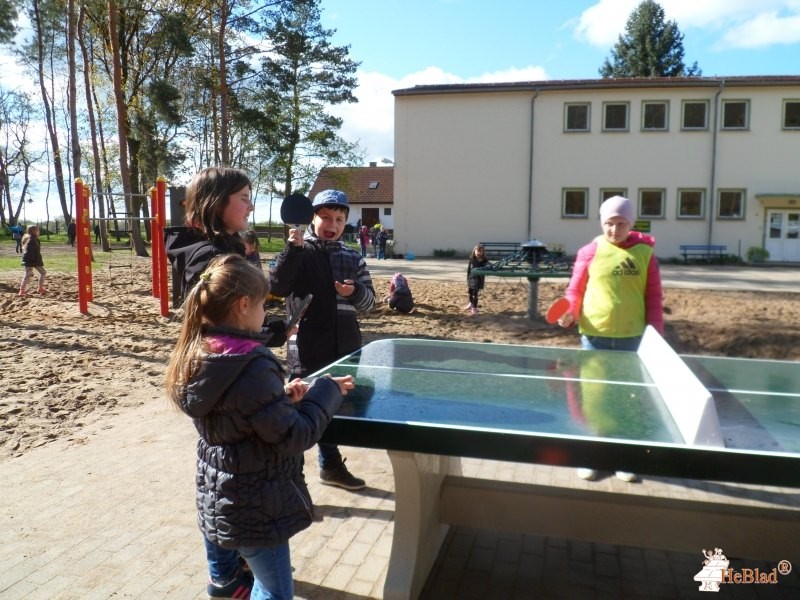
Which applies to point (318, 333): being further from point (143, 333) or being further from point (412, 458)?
point (143, 333)

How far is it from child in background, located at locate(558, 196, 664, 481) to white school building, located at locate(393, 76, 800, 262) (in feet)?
77.2

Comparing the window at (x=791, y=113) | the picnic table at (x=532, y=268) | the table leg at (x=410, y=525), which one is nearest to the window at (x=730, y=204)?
the window at (x=791, y=113)

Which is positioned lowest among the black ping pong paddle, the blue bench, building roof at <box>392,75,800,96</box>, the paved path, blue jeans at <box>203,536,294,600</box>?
the paved path

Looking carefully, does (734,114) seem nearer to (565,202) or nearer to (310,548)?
(565,202)

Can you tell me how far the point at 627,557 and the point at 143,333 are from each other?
7.74 meters

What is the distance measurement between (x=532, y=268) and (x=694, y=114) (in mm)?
19336

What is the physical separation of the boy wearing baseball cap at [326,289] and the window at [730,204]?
2624cm

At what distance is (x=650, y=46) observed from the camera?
4875 cm

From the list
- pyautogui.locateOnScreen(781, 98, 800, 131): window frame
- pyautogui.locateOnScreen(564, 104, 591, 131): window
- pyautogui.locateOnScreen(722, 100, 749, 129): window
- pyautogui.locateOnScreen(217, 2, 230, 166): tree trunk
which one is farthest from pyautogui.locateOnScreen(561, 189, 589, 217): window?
pyautogui.locateOnScreen(217, 2, 230, 166): tree trunk

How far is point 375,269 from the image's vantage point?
21766 mm

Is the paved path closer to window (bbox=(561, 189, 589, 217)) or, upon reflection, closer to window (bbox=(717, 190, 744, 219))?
window (bbox=(561, 189, 589, 217))

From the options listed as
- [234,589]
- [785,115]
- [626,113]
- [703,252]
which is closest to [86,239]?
[234,589]

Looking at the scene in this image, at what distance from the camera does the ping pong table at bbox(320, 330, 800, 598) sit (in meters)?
1.93

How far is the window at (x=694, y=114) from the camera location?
26.5 meters
